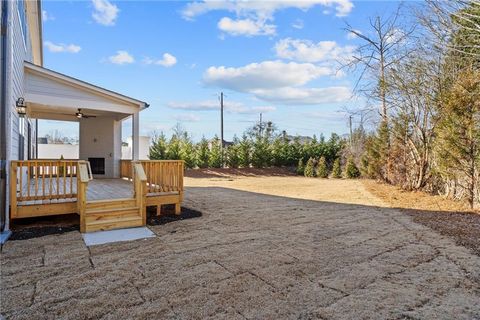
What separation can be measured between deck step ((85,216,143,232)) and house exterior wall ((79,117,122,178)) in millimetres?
5799

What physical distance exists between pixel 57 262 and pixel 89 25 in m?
Answer: 9.69

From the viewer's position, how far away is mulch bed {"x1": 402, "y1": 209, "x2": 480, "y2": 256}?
15.3 ft

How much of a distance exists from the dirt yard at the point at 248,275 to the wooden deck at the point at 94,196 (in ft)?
1.87

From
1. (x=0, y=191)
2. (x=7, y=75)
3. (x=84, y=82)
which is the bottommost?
(x=0, y=191)

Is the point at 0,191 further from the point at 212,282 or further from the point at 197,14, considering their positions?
the point at 197,14

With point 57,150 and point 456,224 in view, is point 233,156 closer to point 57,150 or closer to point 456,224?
point 57,150

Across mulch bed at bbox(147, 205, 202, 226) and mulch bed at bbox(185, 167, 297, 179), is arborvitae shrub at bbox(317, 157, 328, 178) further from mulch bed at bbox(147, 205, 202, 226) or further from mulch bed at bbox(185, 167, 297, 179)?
mulch bed at bbox(147, 205, 202, 226)

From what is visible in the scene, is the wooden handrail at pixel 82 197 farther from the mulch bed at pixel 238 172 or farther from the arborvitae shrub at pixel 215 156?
the arborvitae shrub at pixel 215 156

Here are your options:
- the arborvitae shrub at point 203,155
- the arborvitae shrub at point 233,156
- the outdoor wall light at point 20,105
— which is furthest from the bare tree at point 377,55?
the arborvitae shrub at point 203,155

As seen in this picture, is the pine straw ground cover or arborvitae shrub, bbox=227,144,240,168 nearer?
the pine straw ground cover

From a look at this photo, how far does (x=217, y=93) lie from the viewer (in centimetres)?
2291

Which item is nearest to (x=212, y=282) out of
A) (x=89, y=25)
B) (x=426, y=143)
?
(x=426, y=143)

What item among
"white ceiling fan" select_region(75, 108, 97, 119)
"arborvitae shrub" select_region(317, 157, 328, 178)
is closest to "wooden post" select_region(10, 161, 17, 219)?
"white ceiling fan" select_region(75, 108, 97, 119)

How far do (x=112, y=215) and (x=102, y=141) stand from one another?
6.17 m
